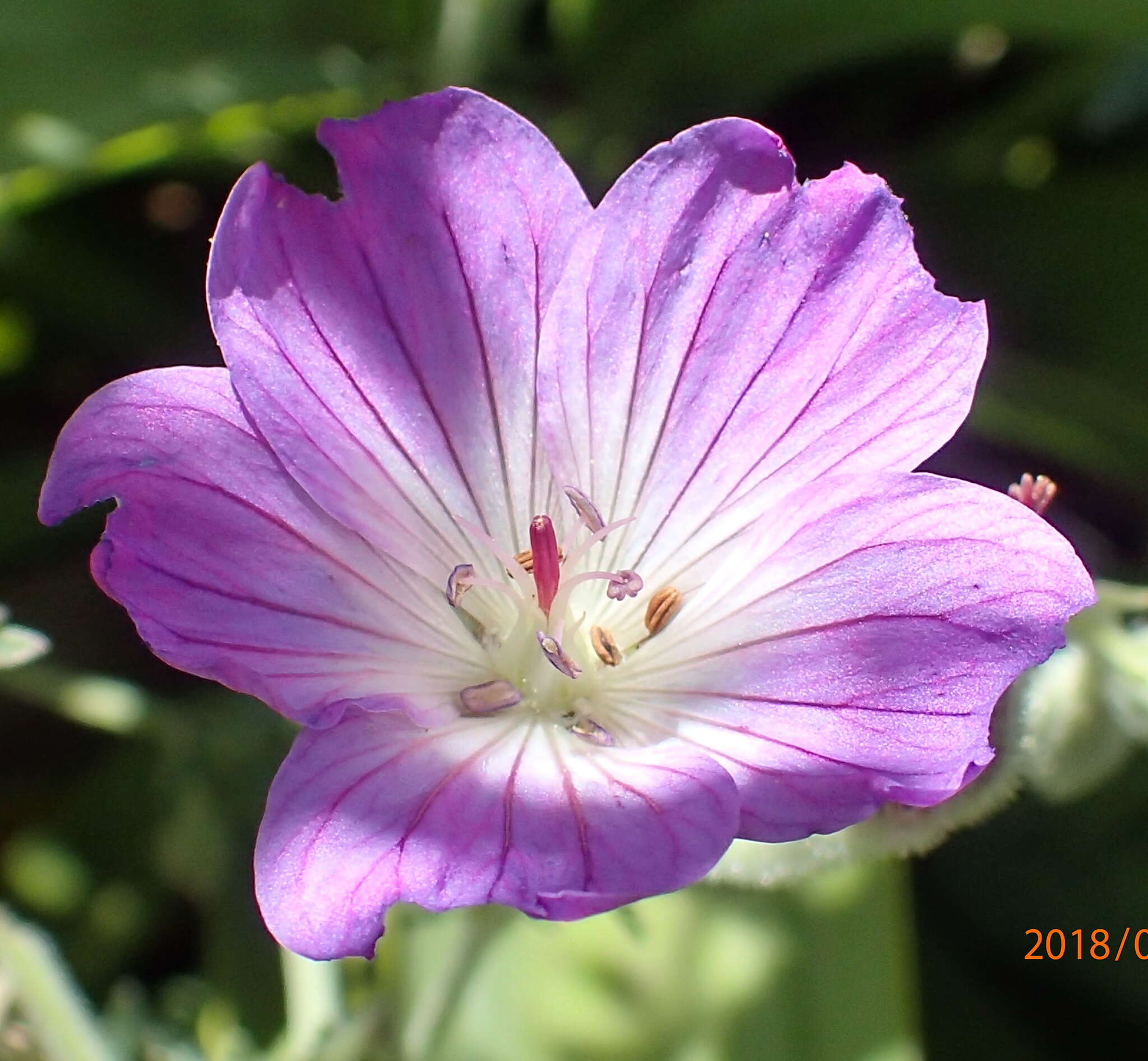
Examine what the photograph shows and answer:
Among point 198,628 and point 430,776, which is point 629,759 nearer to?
point 430,776

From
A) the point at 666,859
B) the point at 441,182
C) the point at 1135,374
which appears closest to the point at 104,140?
the point at 441,182

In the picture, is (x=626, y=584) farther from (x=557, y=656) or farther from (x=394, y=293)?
(x=394, y=293)

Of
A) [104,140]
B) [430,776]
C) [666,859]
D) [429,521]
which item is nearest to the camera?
[666,859]

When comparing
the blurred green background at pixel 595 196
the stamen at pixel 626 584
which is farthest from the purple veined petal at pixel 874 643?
the blurred green background at pixel 595 196

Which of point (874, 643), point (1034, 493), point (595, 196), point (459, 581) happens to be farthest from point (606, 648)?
point (595, 196)

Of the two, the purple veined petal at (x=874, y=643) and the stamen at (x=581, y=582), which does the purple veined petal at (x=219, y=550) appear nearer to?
the stamen at (x=581, y=582)

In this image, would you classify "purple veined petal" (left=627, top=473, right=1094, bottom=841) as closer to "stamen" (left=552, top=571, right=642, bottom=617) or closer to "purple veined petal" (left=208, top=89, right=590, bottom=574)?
"stamen" (left=552, top=571, right=642, bottom=617)

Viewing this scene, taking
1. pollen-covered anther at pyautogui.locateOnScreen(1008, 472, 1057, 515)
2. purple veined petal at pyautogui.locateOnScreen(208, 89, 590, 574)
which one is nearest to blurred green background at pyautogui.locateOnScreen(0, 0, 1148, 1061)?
purple veined petal at pyautogui.locateOnScreen(208, 89, 590, 574)
